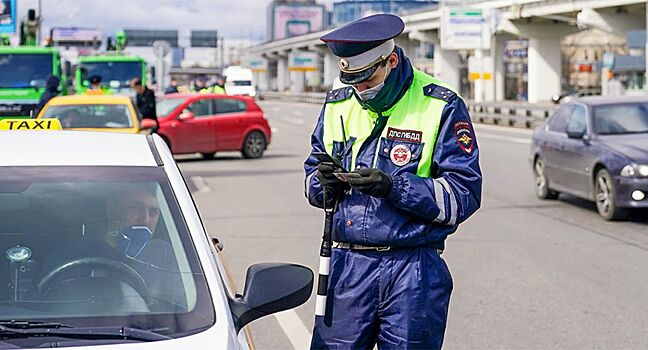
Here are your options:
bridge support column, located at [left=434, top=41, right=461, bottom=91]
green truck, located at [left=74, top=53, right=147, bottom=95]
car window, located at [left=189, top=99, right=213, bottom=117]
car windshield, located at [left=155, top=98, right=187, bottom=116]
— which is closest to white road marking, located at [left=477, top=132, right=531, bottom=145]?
car window, located at [left=189, top=99, right=213, bottom=117]

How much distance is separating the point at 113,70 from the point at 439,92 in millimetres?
32278

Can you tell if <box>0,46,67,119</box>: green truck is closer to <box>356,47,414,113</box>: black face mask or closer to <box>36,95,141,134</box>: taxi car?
<box>36,95,141,134</box>: taxi car

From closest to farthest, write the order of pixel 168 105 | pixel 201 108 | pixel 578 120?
pixel 578 120 < pixel 201 108 < pixel 168 105

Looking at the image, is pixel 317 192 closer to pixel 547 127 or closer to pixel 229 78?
pixel 547 127

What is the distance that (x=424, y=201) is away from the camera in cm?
391

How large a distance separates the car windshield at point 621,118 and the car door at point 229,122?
11.3 m

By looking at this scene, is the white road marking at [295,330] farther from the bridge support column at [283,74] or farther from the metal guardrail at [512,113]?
the bridge support column at [283,74]

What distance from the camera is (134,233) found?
4176mm

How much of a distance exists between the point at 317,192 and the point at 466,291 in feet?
A: 16.7

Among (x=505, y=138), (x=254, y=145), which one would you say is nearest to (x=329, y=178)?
(x=254, y=145)

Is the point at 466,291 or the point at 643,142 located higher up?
the point at 643,142

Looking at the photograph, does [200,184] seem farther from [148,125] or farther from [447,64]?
[447,64]

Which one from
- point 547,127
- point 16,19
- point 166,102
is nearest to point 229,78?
point 16,19

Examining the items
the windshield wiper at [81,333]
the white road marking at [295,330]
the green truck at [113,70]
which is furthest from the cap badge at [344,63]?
the green truck at [113,70]
